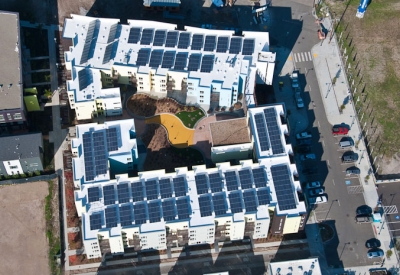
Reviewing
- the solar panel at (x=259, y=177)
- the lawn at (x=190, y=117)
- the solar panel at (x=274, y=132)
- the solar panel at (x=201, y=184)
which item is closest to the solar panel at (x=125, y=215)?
the solar panel at (x=201, y=184)

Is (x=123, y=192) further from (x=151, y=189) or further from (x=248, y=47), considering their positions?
(x=248, y=47)

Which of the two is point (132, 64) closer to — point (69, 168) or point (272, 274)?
point (69, 168)

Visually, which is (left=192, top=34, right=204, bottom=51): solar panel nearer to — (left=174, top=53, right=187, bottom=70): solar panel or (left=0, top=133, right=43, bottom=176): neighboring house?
(left=174, top=53, right=187, bottom=70): solar panel

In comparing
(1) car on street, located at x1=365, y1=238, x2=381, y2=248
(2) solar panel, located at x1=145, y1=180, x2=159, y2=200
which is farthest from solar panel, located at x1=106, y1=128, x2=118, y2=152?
(1) car on street, located at x1=365, y1=238, x2=381, y2=248

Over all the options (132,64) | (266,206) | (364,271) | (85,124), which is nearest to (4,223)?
(85,124)

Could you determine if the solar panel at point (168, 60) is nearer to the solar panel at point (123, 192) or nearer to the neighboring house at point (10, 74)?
the solar panel at point (123, 192)

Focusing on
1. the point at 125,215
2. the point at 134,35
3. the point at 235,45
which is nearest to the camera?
the point at 125,215

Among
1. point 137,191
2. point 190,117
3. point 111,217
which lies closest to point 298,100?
point 190,117
